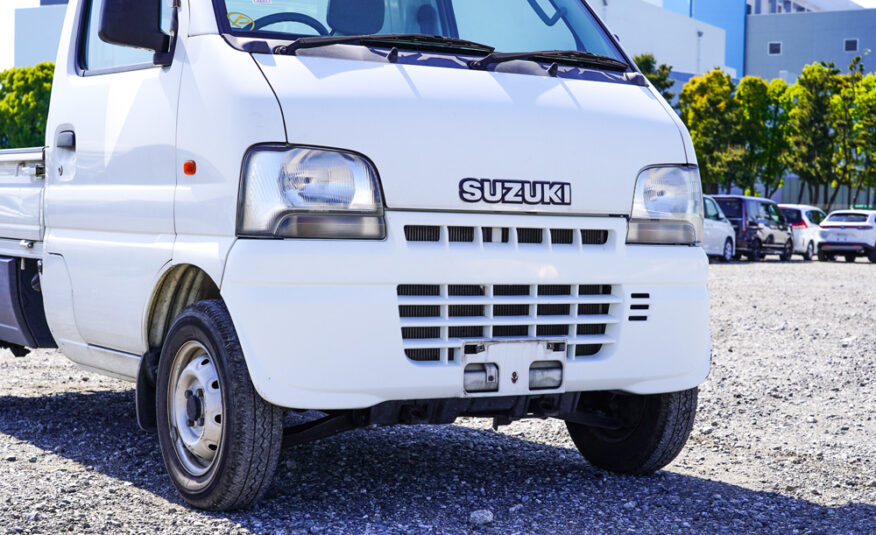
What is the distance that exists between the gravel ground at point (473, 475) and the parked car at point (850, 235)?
2338 cm

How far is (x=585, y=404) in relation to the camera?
201 inches

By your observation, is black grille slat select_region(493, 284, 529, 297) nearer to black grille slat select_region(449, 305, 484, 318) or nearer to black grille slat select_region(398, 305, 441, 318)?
black grille slat select_region(449, 305, 484, 318)

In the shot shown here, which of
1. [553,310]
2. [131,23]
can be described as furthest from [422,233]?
[131,23]

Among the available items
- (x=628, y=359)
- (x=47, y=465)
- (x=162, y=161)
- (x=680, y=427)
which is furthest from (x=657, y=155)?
(x=47, y=465)

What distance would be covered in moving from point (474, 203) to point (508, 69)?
2.22 ft

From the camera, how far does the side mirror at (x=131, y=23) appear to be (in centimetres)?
431

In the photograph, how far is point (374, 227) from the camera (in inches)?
153

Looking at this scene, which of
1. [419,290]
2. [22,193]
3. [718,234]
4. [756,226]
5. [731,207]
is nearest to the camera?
[419,290]

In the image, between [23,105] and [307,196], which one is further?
[23,105]

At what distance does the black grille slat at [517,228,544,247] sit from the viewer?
13.5ft

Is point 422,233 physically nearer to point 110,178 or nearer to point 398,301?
point 398,301

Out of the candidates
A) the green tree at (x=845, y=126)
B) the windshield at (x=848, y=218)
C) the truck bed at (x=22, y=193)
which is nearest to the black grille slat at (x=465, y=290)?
the truck bed at (x=22, y=193)

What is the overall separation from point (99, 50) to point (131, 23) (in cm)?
→ 98

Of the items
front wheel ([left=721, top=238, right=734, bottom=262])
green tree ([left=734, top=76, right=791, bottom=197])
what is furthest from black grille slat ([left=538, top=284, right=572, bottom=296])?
green tree ([left=734, top=76, right=791, bottom=197])
